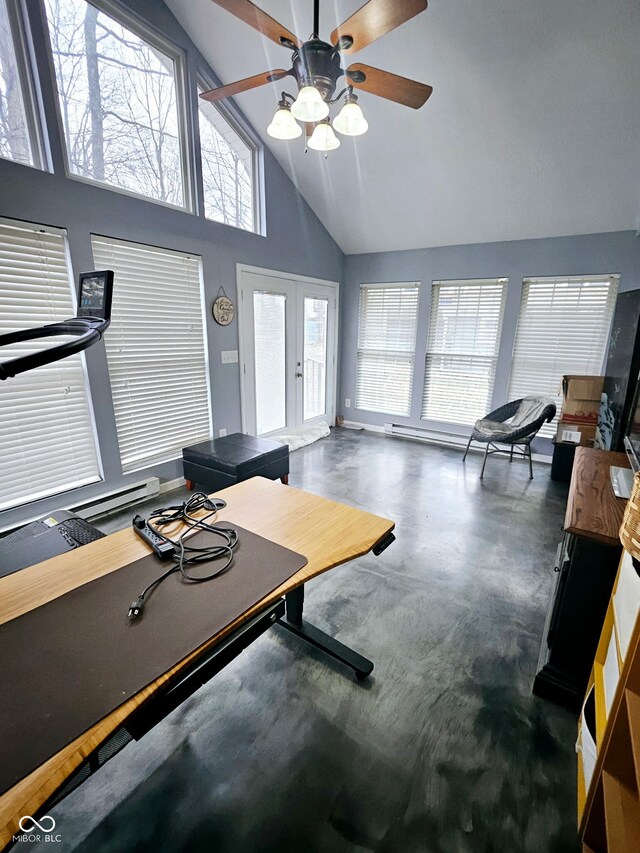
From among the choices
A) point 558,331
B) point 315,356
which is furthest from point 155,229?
point 558,331

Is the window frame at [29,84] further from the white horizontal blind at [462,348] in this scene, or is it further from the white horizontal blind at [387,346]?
the white horizontal blind at [462,348]

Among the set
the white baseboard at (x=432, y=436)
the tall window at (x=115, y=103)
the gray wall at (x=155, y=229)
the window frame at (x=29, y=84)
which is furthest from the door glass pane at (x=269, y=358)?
the window frame at (x=29, y=84)

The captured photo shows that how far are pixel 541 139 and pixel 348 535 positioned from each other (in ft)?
11.1

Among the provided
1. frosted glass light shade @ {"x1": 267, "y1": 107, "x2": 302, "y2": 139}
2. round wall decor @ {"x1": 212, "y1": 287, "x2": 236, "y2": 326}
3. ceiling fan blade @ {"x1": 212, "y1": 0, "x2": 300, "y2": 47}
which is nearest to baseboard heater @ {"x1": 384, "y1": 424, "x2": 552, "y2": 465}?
round wall decor @ {"x1": 212, "y1": 287, "x2": 236, "y2": 326}

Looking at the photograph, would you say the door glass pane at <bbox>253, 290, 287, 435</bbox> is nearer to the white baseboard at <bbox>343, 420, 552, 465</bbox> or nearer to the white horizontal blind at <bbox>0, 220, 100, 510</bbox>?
the white baseboard at <bbox>343, 420, 552, 465</bbox>

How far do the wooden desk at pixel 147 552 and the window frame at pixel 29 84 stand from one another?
2.38m

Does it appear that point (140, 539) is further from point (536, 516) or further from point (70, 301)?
point (536, 516)

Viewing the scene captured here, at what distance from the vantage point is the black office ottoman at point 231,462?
2.87 metres

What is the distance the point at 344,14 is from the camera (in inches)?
92.0

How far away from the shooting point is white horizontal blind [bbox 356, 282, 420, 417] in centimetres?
480

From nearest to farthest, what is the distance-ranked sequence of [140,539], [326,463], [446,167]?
[140,539], [446,167], [326,463]

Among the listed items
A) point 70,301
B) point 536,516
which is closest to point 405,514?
point 536,516

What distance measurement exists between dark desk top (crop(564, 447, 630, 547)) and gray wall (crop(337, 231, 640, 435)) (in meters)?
2.46

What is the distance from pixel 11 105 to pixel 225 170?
5.37ft
